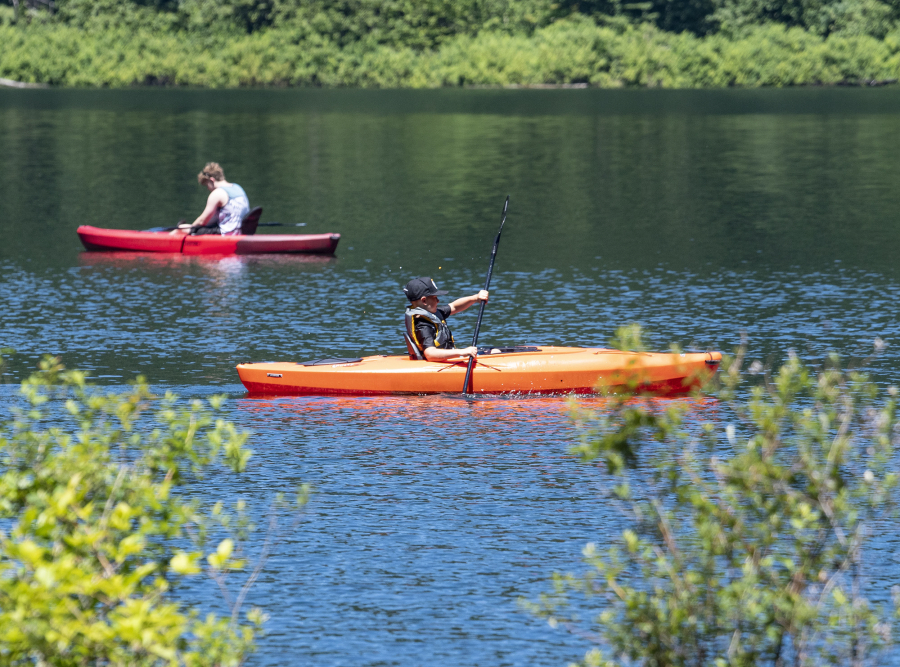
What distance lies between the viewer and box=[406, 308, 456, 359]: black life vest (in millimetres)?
14383

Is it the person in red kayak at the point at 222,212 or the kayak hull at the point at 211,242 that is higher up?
the person in red kayak at the point at 222,212

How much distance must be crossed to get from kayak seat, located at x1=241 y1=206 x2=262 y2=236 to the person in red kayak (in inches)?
2.9

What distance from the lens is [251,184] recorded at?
36.1 meters

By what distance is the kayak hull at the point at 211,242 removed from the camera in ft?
80.8

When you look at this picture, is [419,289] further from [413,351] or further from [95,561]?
[95,561]

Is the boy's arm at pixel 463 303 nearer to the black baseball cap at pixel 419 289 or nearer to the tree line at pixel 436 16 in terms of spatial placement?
the black baseball cap at pixel 419 289

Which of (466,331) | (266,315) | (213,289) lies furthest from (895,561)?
(213,289)

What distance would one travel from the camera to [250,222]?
24.9 m

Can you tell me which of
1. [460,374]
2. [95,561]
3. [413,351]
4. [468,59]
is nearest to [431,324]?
[413,351]

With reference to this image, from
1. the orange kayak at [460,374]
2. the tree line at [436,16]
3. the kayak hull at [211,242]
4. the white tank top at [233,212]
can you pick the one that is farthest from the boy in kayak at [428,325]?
the tree line at [436,16]

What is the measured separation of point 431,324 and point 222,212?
1115 cm

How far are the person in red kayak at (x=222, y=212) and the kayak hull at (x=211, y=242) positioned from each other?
19cm

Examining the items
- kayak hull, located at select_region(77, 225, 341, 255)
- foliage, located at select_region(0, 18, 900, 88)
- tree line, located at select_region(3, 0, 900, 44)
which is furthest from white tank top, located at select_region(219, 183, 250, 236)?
tree line, located at select_region(3, 0, 900, 44)

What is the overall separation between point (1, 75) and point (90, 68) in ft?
18.6
